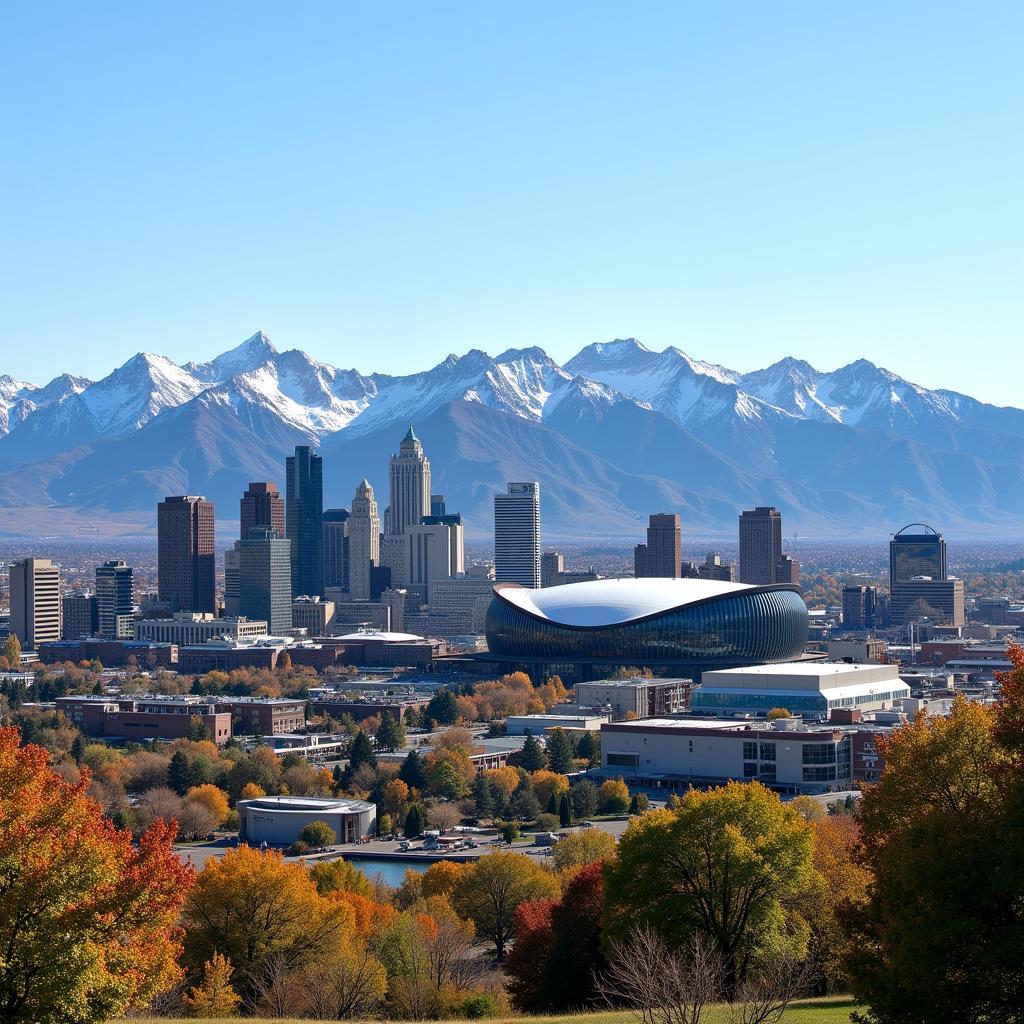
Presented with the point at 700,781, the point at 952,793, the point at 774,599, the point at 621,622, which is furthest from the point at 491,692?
the point at 952,793

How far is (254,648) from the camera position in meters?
193

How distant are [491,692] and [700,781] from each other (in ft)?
155

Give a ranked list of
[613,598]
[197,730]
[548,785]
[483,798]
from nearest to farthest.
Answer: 1. [483,798]
2. [548,785]
3. [197,730]
4. [613,598]

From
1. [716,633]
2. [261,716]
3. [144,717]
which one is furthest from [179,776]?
[716,633]

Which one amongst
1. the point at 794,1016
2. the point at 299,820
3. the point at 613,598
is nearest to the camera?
the point at 794,1016

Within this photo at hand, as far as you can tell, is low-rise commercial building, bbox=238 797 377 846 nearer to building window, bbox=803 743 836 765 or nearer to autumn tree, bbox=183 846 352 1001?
building window, bbox=803 743 836 765

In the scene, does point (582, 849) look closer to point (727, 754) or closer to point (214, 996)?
point (214, 996)

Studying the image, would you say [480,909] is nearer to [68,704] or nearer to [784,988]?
[784,988]

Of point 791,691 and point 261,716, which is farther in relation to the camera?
point 261,716

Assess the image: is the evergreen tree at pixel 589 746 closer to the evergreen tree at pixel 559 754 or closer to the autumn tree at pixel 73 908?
the evergreen tree at pixel 559 754

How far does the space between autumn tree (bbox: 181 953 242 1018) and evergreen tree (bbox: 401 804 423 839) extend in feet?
152

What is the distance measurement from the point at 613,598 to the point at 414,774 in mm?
59708

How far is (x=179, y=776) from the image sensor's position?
101m

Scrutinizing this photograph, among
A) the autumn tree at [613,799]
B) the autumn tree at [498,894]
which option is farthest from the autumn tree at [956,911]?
the autumn tree at [613,799]
